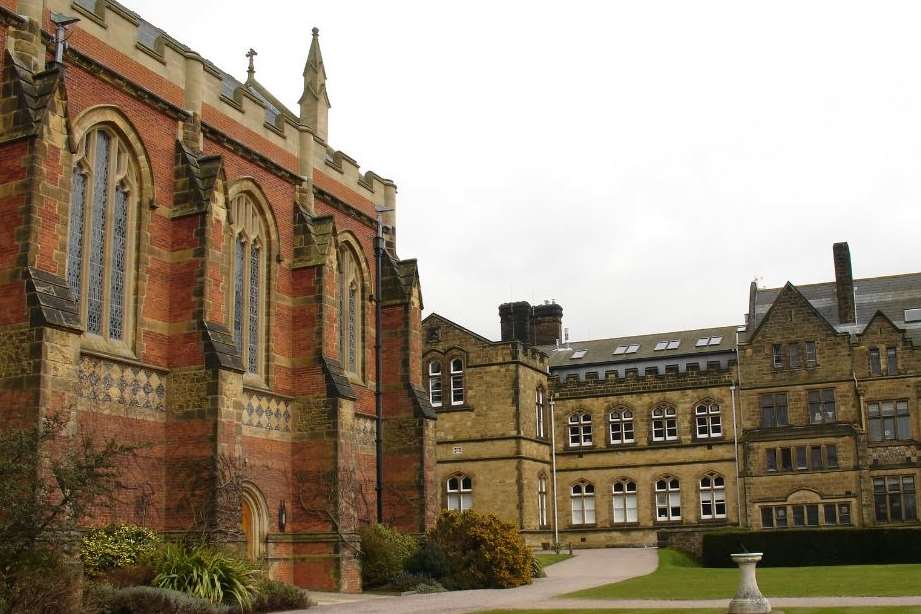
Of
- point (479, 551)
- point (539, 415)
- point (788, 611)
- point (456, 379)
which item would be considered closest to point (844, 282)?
→ point (539, 415)

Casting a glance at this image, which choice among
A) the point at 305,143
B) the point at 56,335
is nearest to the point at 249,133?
Result: the point at 305,143

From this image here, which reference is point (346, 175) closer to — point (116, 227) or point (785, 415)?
point (116, 227)

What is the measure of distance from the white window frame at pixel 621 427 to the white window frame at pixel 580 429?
1.02m

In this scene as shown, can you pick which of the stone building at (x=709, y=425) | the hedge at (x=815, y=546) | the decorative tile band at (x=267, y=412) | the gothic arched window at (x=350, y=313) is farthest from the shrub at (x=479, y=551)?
the stone building at (x=709, y=425)

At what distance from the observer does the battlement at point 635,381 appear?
163 feet

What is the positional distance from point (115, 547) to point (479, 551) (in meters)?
10.4

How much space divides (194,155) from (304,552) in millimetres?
10176

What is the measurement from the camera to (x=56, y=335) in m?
18.6

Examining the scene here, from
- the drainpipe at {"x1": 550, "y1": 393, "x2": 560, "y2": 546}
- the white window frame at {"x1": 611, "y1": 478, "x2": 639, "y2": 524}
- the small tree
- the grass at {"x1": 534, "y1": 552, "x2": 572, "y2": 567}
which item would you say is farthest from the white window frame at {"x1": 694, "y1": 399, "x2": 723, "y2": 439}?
the small tree

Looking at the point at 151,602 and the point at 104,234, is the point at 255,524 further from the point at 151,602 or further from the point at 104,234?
the point at 151,602

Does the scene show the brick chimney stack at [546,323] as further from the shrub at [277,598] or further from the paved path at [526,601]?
the shrub at [277,598]

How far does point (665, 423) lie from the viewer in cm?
5059

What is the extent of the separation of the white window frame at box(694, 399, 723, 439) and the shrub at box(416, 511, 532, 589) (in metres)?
23.3

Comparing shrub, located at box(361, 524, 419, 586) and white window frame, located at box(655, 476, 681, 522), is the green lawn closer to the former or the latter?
shrub, located at box(361, 524, 419, 586)
